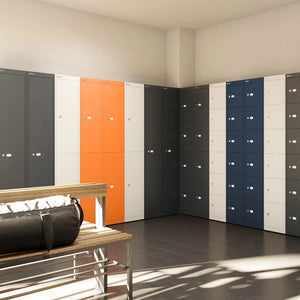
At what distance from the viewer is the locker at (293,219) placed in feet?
17.5

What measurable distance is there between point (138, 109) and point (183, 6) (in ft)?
5.45

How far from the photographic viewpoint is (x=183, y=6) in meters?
6.02

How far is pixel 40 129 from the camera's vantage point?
526 cm

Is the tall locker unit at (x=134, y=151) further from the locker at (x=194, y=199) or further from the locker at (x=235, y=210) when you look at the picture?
the locker at (x=235, y=210)

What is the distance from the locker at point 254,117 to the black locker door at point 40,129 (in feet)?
8.98

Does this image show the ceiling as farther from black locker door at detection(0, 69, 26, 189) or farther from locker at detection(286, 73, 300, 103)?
black locker door at detection(0, 69, 26, 189)

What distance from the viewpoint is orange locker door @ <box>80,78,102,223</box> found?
18.6ft

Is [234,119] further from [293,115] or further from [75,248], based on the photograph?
[75,248]

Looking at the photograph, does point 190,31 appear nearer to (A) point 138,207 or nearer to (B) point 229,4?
(B) point 229,4

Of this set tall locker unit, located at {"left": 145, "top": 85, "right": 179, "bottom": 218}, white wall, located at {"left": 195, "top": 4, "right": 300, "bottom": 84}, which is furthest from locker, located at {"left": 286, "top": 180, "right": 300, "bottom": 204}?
tall locker unit, located at {"left": 145, "top": 85, "right": 179, "bottom": 218}

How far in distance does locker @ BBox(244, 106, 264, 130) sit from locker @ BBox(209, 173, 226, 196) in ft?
2.90

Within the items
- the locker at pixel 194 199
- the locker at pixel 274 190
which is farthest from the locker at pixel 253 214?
the locker at pixel 194 199

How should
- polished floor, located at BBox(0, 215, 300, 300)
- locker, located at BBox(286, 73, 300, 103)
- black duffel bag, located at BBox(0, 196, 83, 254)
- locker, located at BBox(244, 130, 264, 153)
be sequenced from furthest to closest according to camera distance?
locker, located at BBox(244, 130, 264, 153), locker, located at BBox(286, 73, 300, 103), polished floor, located at BBox(0, 215, 300, 300), black duffel bag, located at BBox(0, 196, 83, 254)

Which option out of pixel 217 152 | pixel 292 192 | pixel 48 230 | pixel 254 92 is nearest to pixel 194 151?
pixel 217 152
